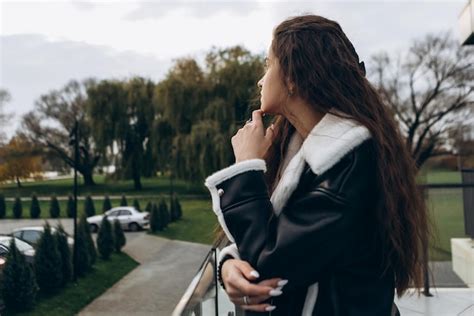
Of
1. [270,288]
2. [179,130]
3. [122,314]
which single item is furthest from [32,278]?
[179,130]

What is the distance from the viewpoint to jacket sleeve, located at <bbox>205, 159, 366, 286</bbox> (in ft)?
2.11

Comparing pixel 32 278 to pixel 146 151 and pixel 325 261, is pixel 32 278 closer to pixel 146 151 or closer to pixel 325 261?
pixel 325 261

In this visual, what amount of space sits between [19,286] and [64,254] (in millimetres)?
2084

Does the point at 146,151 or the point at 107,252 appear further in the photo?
the point at 146,151

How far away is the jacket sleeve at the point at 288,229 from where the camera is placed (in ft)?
2.11

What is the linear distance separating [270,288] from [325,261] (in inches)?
3.4

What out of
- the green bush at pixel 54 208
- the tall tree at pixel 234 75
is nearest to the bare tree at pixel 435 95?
the tall tree at pixel 234 75

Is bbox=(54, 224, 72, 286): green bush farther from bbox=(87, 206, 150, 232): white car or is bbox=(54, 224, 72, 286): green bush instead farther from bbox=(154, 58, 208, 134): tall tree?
bbox=(154, 58, 208, 134): tall tree

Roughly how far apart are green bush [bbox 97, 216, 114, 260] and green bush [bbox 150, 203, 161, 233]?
4.79 meters

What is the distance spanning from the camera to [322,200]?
25.6 inches

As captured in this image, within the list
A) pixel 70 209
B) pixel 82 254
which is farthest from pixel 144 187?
pixel 82 254

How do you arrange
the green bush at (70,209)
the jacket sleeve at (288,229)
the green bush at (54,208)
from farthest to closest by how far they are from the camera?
the green bush at (70,209)
the green bush at (54,208)
the jacket sleeve at (288,229)

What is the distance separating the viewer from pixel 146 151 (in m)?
19.9

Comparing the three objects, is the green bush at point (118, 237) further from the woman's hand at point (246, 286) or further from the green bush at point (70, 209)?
the woman's hand at point (246, 286)
